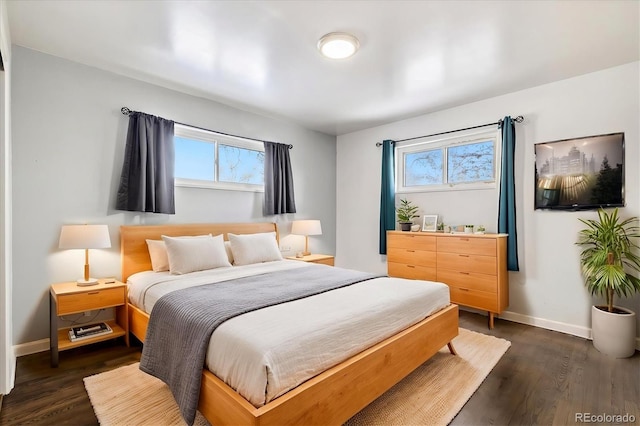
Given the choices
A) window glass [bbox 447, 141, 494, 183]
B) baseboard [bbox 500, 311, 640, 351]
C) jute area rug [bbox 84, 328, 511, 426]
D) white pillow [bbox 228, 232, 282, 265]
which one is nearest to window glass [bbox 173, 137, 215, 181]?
white pillow [bbox 228, 232, 282, 265]

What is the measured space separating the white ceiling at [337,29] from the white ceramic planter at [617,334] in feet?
7.53

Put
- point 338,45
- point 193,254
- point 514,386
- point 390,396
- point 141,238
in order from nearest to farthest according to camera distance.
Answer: point 390,396 → point 514,386 → point 338,45 → point 193,254 → point 141,238

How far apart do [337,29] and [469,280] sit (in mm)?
2896

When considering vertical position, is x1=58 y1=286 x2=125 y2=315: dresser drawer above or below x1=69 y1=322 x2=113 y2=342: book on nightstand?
above

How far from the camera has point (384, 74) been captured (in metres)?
3.10

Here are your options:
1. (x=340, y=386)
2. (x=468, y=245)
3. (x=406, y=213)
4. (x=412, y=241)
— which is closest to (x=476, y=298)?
(x=468, y=245)

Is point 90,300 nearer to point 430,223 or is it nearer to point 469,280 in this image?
point 469,280

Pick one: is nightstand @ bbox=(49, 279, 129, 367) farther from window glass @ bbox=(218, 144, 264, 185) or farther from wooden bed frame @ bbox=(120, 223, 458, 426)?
window glass @ bbox=(218, 144, 264, 185)

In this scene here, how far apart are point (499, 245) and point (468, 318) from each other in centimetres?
98

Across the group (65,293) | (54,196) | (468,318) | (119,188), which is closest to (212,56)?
(119,188)

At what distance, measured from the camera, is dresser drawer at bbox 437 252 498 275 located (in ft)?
11.0

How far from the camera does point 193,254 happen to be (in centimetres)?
308

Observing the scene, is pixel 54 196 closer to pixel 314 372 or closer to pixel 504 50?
pixel 314 372

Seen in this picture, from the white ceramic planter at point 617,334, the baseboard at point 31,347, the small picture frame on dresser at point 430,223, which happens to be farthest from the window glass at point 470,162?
the baseboard at point 31,347
